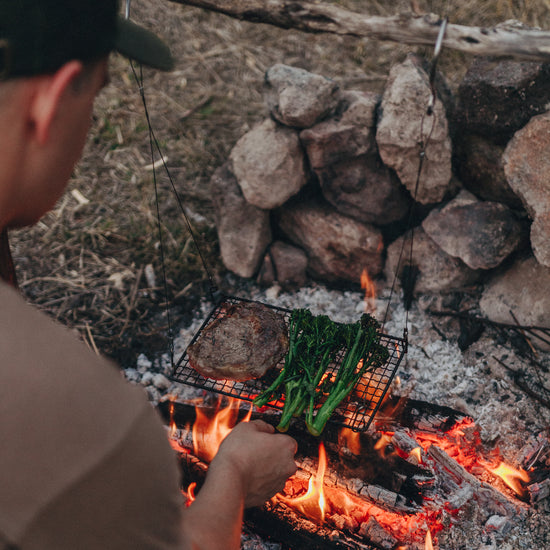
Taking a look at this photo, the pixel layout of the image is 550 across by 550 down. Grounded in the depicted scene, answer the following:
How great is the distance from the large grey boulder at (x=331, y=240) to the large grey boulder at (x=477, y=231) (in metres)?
0.57

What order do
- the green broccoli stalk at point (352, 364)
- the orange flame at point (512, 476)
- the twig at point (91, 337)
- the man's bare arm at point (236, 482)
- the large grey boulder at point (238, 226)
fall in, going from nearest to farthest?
1. the man's bare arm at point (236, 482)
2. the green broccoli stalk at point (352, 364)
3. the orange flame at point (512, 476)
4. the twig at point (91, 337)
5. the large grey boulder at point (238, 226)

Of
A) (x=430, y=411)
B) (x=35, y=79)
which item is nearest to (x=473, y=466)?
(x=430, y=411)

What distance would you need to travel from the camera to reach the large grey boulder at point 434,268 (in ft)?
12.7

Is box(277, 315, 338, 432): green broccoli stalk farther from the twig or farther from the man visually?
the twig

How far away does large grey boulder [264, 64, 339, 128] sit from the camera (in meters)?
3.58

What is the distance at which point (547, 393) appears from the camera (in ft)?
10.6

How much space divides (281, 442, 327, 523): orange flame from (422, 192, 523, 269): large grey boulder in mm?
1823

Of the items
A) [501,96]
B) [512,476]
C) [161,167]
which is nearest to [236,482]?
[512,476]

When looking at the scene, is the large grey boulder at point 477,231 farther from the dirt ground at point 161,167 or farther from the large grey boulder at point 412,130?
the dirt ground at point 161,167

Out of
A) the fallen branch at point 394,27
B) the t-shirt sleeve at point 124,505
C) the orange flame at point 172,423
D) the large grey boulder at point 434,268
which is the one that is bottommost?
the orange flame at point 172,423

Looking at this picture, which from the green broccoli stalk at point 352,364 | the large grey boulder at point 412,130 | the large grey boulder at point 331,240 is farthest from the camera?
the large grey boulder at point 331,240

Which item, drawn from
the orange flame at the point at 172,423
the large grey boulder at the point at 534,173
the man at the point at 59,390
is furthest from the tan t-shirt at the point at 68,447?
the large grey boulder at the point at 534,173

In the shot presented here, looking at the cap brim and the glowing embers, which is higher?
the cap brim

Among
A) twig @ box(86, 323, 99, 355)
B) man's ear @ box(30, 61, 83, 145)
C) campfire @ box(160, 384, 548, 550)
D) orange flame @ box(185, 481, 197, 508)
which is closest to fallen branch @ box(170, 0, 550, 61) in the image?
man's ear @ box(30, 61, 83, 145)
